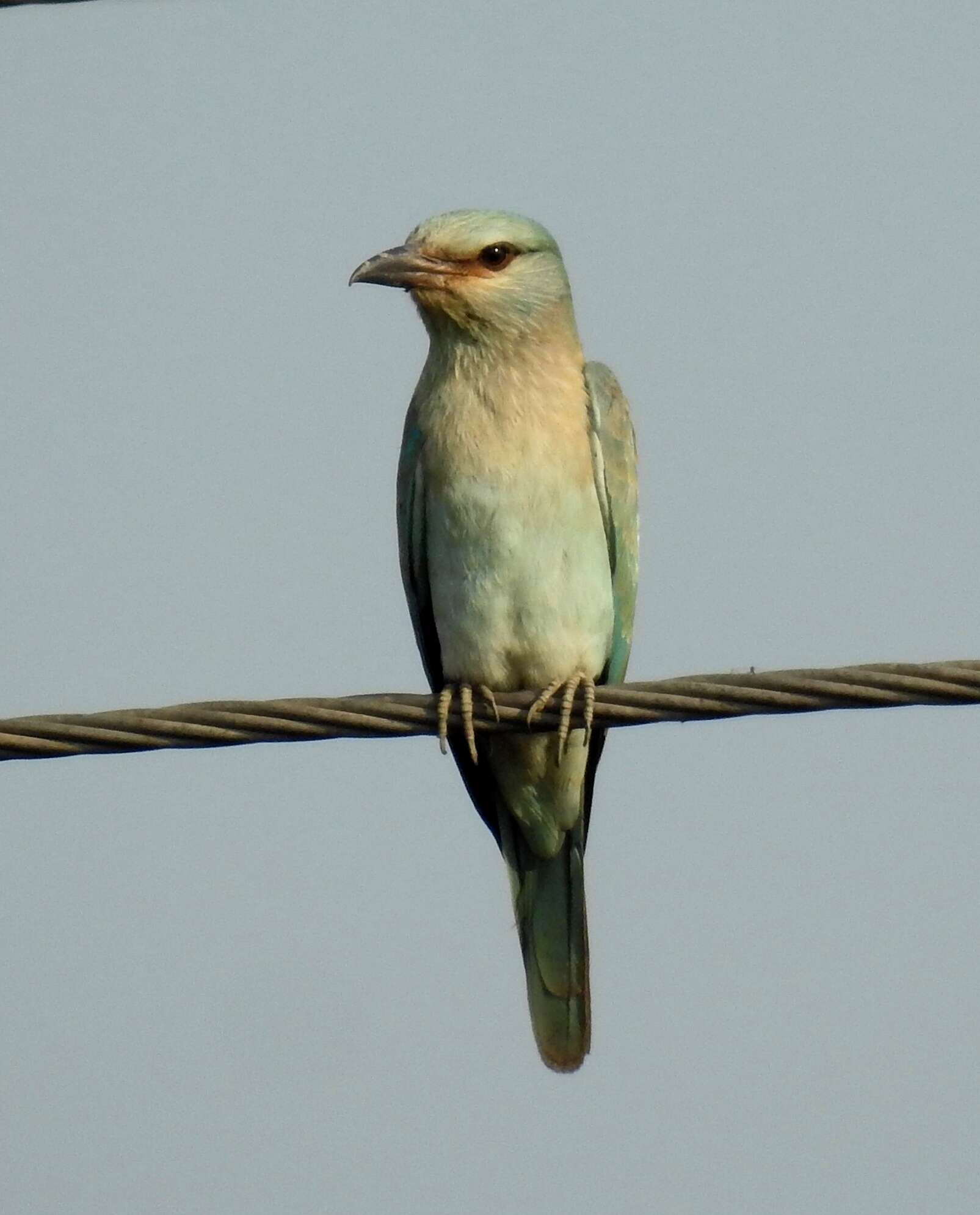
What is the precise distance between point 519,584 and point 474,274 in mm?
1298

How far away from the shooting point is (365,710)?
5363 mm

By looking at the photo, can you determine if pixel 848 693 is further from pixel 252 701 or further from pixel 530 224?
pixel 530 224

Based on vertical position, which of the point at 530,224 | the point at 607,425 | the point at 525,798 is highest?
the point at 530,224

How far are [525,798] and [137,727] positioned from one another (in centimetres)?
258

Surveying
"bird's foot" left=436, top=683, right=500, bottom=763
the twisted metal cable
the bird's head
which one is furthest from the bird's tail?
the twisted metal cable

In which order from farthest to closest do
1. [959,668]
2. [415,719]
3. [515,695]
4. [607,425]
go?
[607,425]
[515,695]
[415,719]
[959,668]

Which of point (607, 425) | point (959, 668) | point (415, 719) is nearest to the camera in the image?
point (959, 668)

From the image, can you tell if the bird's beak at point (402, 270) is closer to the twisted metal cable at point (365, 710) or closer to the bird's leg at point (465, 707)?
the bird's leg at point (465, 707)

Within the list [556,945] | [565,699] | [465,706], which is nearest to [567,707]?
[565,699]

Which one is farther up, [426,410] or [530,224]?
[530,224]

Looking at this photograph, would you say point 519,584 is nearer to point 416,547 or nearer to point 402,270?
point 416,547

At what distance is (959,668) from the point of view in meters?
4.90

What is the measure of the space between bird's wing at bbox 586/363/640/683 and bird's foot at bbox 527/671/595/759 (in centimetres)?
49

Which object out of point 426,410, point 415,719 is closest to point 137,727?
point 415,719
